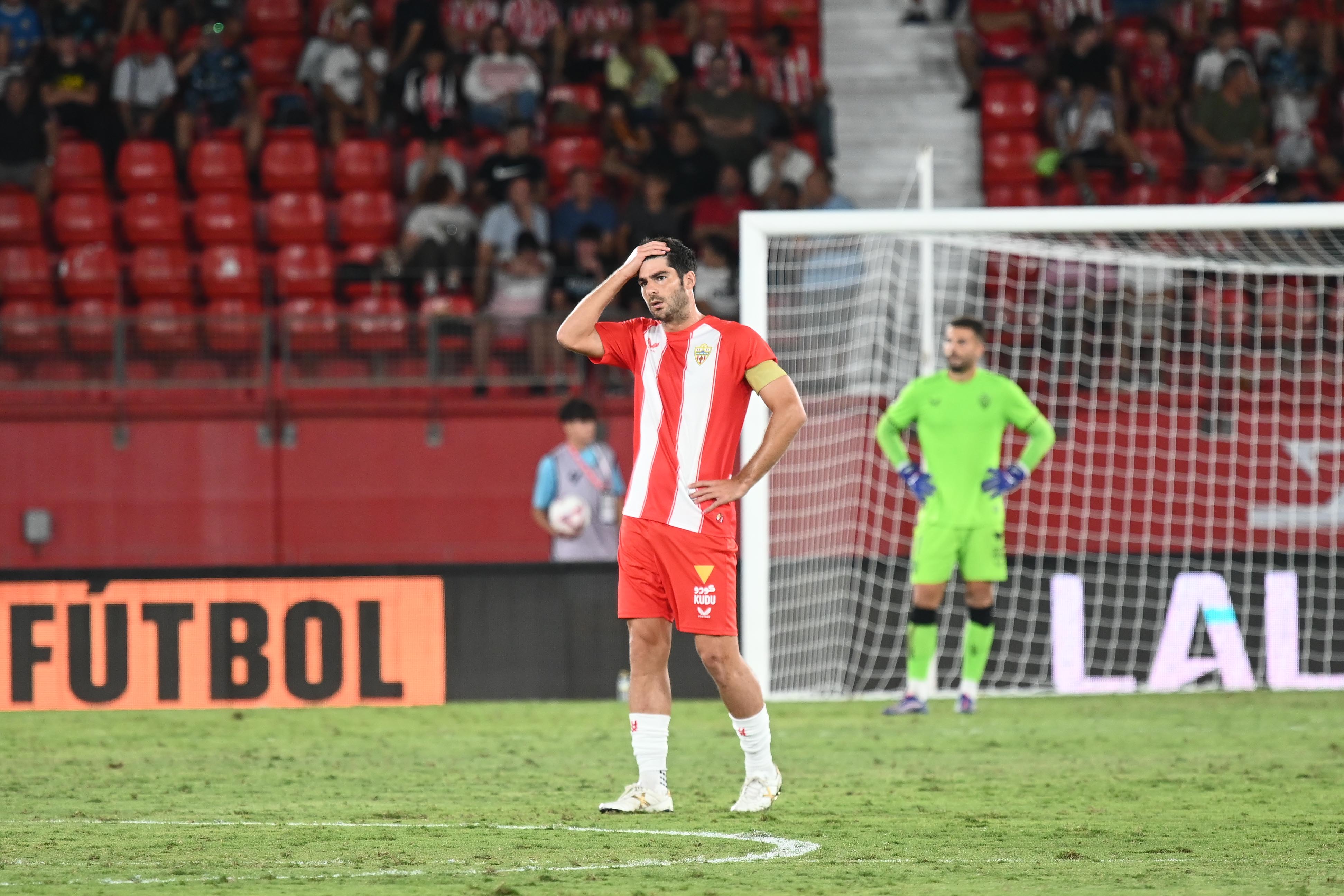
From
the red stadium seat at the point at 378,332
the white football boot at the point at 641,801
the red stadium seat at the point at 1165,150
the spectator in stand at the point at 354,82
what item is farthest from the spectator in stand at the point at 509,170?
the white football boot at the point at 641,801

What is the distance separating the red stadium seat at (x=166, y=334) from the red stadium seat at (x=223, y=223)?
194cm

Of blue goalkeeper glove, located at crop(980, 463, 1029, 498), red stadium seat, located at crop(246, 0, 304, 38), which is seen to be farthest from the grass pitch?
red stadium seat, located at crop(246, 0, 304, 38)

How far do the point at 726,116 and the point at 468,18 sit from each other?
2.67 m

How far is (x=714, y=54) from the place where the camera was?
15820mm

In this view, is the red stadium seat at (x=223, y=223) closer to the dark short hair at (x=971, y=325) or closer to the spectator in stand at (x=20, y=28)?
the spectator in stand at (x=20, y=28)

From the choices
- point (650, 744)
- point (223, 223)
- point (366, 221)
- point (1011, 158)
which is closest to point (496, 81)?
Answer: point (366, 221)

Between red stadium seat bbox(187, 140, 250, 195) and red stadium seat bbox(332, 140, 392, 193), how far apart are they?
0.78 metres

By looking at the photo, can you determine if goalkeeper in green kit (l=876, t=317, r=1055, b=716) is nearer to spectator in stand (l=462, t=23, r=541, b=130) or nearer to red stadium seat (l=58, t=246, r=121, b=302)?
red stadium seat (l=58, t=246, r=121, b=302)

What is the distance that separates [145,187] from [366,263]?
2.15 metres

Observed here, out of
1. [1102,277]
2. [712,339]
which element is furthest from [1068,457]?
[712,339]

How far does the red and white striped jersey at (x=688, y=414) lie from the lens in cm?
604

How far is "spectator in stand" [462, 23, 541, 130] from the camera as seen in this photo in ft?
50.7

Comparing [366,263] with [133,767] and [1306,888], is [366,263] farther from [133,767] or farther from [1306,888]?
[1306,888]

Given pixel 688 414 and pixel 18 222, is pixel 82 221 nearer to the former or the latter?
pixel 18 222
